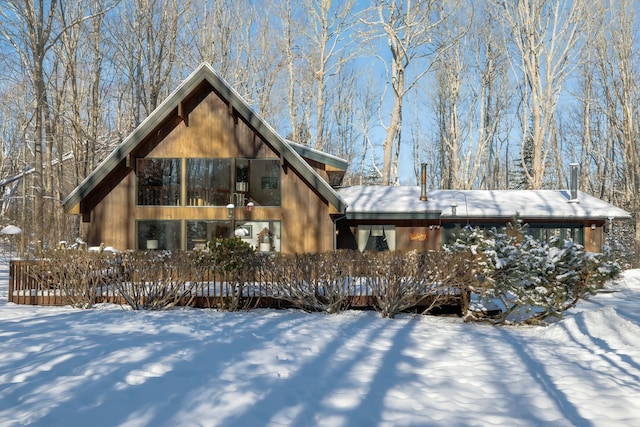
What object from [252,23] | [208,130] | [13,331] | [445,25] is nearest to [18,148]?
[252,23]

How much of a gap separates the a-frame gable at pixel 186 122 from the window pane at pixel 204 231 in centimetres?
276

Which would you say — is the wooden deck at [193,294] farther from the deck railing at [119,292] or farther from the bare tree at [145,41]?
the bare tree at [145,41]

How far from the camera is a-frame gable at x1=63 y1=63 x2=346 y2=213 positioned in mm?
13133

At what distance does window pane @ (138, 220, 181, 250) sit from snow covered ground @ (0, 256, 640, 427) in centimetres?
587

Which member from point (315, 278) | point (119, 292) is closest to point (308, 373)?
point (315, 278)

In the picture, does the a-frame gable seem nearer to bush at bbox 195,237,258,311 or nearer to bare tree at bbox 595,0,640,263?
bush at bbox 195,237,258,311

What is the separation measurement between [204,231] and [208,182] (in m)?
1.55

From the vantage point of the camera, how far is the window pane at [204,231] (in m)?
14.1

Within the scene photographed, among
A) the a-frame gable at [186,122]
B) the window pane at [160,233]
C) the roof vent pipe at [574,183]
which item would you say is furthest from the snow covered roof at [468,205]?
the window pane at [160,233]

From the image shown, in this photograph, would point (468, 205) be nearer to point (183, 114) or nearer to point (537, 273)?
point (537, 273)

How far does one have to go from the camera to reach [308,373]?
5148 mm

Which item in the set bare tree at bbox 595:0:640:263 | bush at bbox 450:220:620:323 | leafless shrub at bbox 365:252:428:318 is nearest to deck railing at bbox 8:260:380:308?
leafless shrub at bbox 365:252:428:318

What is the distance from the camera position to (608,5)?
25.5 metres

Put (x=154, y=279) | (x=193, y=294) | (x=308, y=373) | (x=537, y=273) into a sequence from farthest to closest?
(x=193, y=294) → (x=154, y=279) → (x=537, y=273) → (x=308, y=373)
